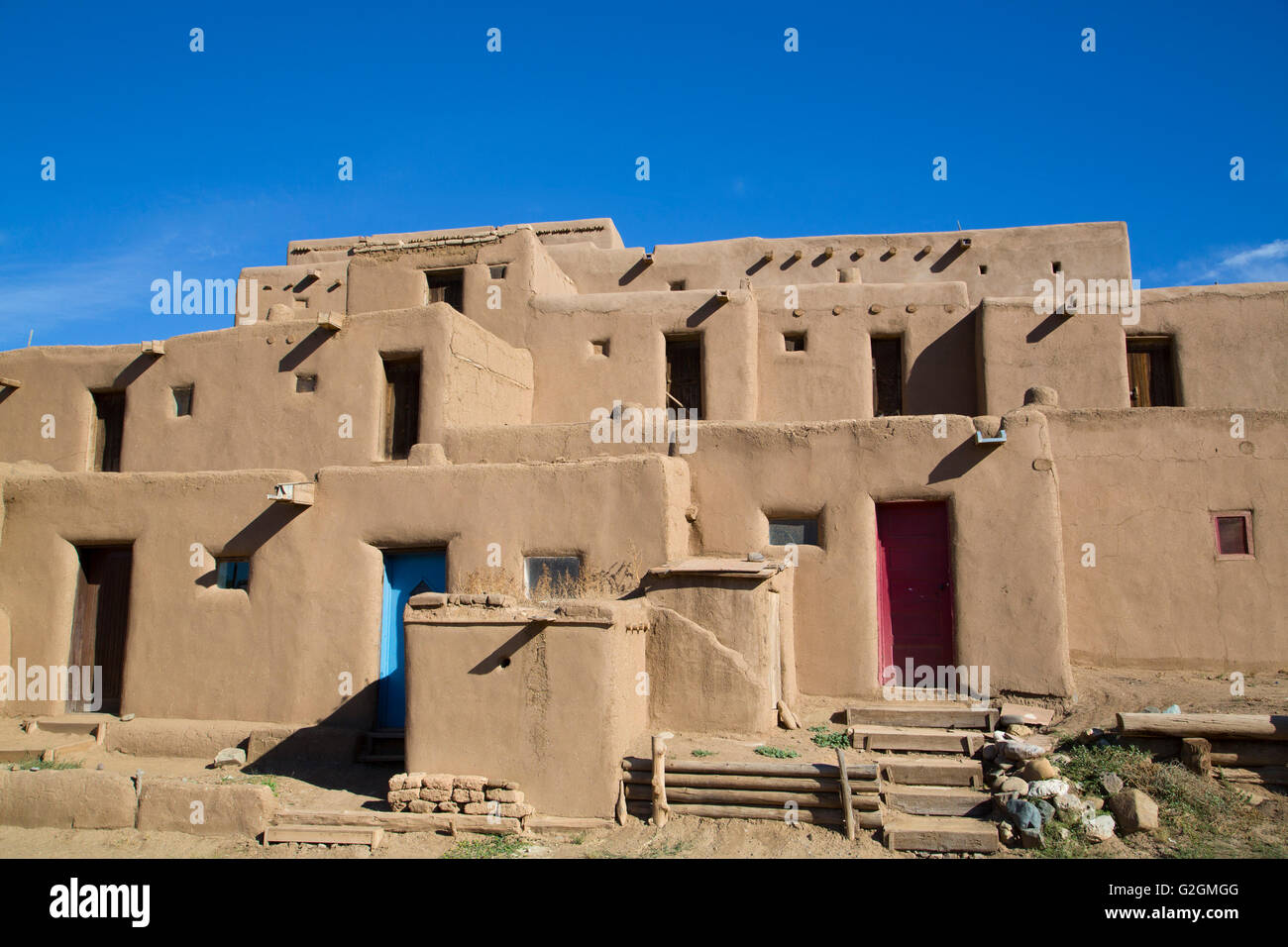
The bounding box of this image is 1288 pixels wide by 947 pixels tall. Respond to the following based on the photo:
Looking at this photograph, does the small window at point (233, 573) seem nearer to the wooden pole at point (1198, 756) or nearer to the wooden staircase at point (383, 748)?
the wooden staircase at point (383, 748)

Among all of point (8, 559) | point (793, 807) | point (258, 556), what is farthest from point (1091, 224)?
point (8, 559)

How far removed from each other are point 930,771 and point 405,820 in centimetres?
492

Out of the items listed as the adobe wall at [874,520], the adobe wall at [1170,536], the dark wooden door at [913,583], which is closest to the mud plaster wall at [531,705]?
the adobe wall at [874,520]

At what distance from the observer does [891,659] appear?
11195 millimetres

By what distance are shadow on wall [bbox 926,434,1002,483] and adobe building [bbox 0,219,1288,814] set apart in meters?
0.03

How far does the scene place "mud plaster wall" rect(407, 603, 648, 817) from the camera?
8469 millimetres

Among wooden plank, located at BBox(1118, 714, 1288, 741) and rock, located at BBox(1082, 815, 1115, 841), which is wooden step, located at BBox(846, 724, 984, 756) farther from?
rock, located at BBox(1082, 815, 1115, 841)

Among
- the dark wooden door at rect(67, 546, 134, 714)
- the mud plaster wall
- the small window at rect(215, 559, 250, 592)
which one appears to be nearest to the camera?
the mud plaster wall

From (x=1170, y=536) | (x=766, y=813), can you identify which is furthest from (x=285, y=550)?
(x=1170, y=536)

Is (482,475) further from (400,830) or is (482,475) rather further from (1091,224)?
(1091,224)

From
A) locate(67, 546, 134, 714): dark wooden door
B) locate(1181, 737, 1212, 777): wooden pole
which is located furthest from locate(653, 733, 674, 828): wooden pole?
locate(67, 546, 134, 714): dark wooden door

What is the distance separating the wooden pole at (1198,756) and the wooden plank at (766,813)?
9.48 feet

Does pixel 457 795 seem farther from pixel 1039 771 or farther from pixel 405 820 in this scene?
pixel 1039 771

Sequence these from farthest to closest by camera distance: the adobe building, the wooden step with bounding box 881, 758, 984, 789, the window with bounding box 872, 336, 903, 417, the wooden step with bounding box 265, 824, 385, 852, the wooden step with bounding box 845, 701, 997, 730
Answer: the window with bounding box 872, 336, 903, 417, the wooden step with bounding box 845, 701, 997, 730, the adobe building, the wooden step with bounding box 881, 758, 984, 789, the wooden step with bounding box 265, 824, 385, 852
